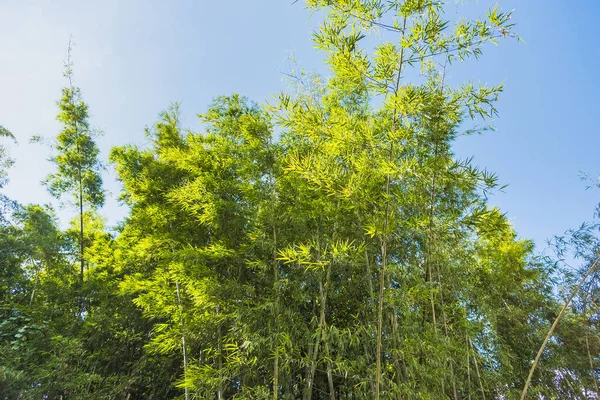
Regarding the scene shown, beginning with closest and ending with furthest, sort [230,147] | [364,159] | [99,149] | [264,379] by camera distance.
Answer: [364,159]
[264,379]
[230,147]
[99,149]

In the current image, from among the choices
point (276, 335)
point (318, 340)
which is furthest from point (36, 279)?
point (318, 340)

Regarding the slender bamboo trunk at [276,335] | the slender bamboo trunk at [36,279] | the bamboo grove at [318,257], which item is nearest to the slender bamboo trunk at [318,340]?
the bamboo grove at [318,257]

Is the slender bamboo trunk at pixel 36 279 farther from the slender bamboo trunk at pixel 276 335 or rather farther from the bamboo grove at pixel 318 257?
the slender bamboo trunk at pixel 276 335

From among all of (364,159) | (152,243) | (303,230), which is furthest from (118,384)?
(364,159)

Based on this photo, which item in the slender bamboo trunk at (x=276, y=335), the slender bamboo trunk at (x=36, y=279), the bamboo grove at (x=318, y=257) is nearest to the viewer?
the bamboo grove at (x=318, y=257)

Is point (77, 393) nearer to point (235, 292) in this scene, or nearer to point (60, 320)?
point (60, 320)

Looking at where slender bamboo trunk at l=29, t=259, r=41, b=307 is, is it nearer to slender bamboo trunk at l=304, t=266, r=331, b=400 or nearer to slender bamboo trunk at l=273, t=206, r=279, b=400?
slender bamboo trunk at l=273, t=206, r=279, b=400

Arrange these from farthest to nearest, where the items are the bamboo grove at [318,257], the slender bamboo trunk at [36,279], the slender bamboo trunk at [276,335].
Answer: the slender bamboo trunk at [36,279], the slender bamboo trunk at [276,335], the bamboo grove at [318,257]

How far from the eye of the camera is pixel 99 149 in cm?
593

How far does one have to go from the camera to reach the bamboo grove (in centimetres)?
243

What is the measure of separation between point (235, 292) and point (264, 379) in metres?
0.95

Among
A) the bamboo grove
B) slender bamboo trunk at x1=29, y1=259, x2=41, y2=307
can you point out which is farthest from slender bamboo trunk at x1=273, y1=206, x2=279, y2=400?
slender bamboo trunk at x1=29, y1=259, x2=41, y2=307

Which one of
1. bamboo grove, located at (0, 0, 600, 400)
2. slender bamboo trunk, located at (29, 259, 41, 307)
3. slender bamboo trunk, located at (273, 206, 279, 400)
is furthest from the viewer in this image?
slender bamboo trunk, located at (29, 259, 41, 307)

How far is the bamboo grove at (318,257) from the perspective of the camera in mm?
2434
